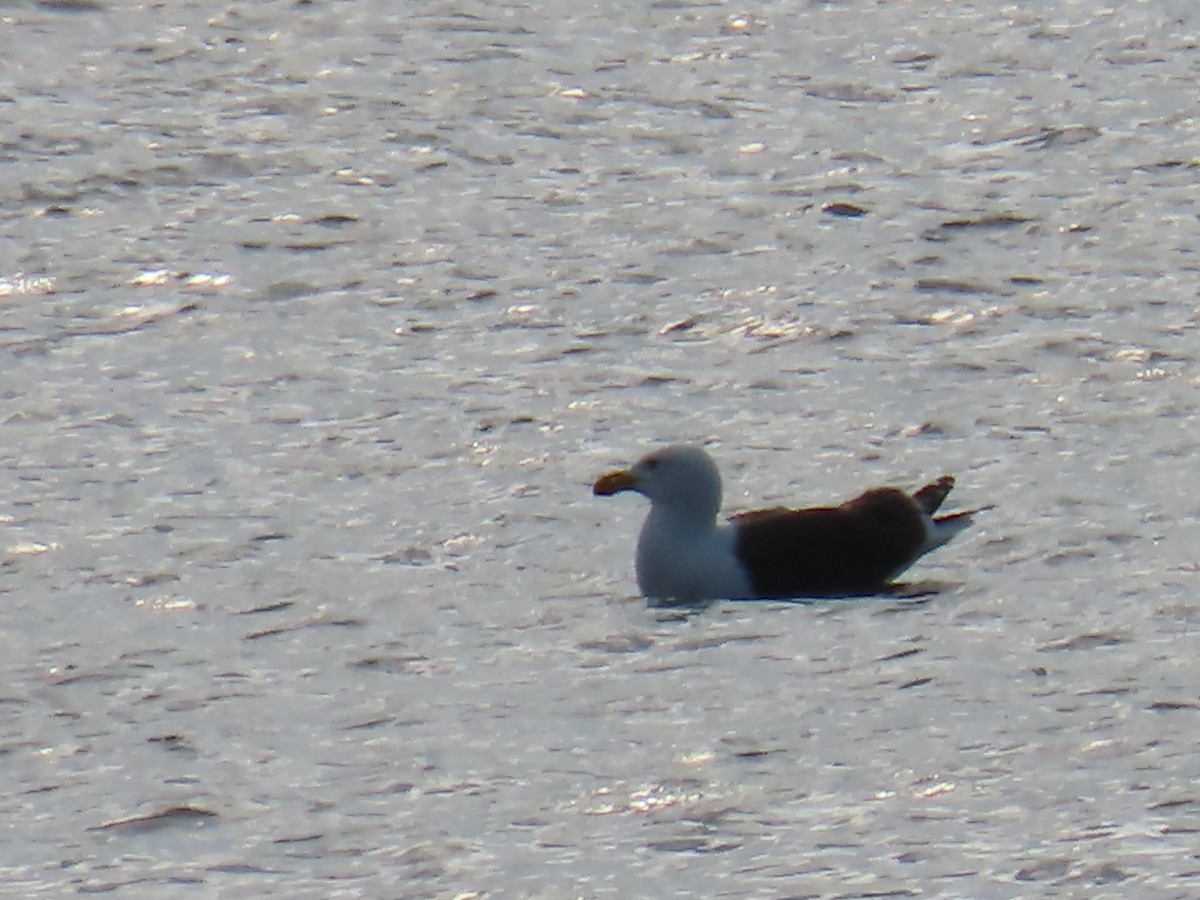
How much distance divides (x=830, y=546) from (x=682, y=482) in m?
0.66

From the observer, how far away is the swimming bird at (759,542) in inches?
499

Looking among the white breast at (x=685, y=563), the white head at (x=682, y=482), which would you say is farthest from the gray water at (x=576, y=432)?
the white head at (x=682, y=482)

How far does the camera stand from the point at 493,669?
11672mm

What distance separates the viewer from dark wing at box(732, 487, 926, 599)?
12.7 metres

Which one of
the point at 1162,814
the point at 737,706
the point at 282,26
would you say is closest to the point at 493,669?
the point at 737,706

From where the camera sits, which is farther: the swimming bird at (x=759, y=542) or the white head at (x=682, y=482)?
the white head at (x=682, y=482)

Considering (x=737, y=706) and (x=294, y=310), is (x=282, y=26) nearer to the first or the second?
(x=294, y=310)

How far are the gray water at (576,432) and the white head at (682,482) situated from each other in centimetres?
44

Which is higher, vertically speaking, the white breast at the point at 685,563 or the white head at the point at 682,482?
the white head at the point at 682,482

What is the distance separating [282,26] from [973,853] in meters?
14.2

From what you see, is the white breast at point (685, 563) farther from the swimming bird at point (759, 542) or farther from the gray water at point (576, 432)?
the gray water at point (576, 432)

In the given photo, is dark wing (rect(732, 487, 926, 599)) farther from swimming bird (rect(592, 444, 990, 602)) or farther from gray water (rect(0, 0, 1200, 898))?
gray water (rect(0, 0, 1200, 898))

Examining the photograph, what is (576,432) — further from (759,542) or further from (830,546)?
(830,546)

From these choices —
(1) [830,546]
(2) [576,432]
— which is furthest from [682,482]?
(2) [576,432]
